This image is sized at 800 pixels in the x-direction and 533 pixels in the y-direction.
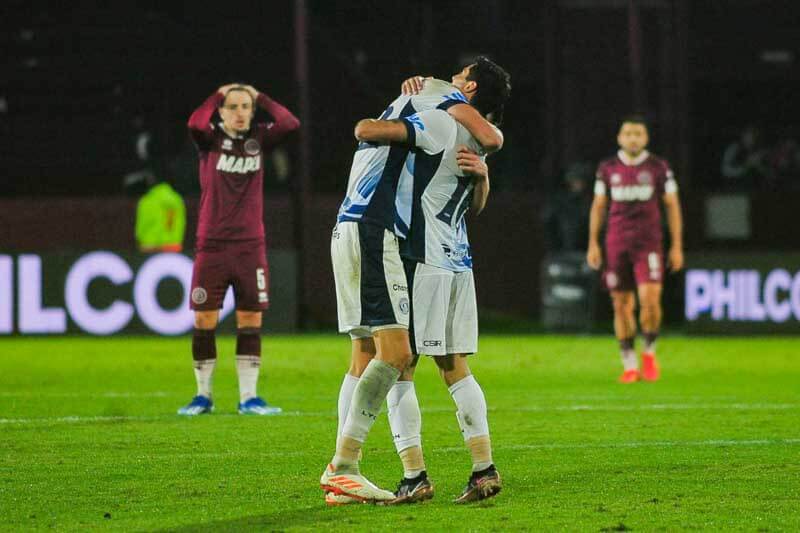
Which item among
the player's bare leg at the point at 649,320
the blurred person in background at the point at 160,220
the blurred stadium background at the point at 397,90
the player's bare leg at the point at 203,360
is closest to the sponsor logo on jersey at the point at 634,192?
the player's bare leg at the point at 649,320

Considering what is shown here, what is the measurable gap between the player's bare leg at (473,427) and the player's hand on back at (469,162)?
2.62ft

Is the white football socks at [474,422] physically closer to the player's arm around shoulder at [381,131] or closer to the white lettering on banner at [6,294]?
the player's arm around shoulder at [381,131]

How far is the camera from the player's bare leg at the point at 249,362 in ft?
33.9

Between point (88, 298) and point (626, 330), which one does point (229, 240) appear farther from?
point (88, 298)

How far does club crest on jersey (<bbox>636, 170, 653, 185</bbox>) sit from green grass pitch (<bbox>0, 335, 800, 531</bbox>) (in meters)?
1.67

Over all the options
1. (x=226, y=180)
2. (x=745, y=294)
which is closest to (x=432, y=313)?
(x=226, y=180)

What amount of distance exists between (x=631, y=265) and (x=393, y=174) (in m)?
6.65

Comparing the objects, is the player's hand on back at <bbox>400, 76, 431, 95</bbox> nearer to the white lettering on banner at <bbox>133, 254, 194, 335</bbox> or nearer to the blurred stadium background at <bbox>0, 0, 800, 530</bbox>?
the white lettering on banner at <bbox>133, 254, 194, 335</bbox>

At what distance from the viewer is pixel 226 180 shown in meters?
10.4

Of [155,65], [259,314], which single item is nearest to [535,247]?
[155,65]

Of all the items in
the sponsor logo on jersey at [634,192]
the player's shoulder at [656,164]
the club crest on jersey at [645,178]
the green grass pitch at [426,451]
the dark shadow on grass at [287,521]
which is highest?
the player's shoulder at [656,164]

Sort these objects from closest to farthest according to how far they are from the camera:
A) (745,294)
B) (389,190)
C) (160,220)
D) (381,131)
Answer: (381,131)
(389,190)
(745,294)
(160,220)

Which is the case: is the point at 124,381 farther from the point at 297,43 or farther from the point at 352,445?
the point at 297,43

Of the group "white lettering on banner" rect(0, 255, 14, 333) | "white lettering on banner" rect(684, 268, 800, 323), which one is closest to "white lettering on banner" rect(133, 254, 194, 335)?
"white lettering on banner" rect(0, 255, 14, 333)
